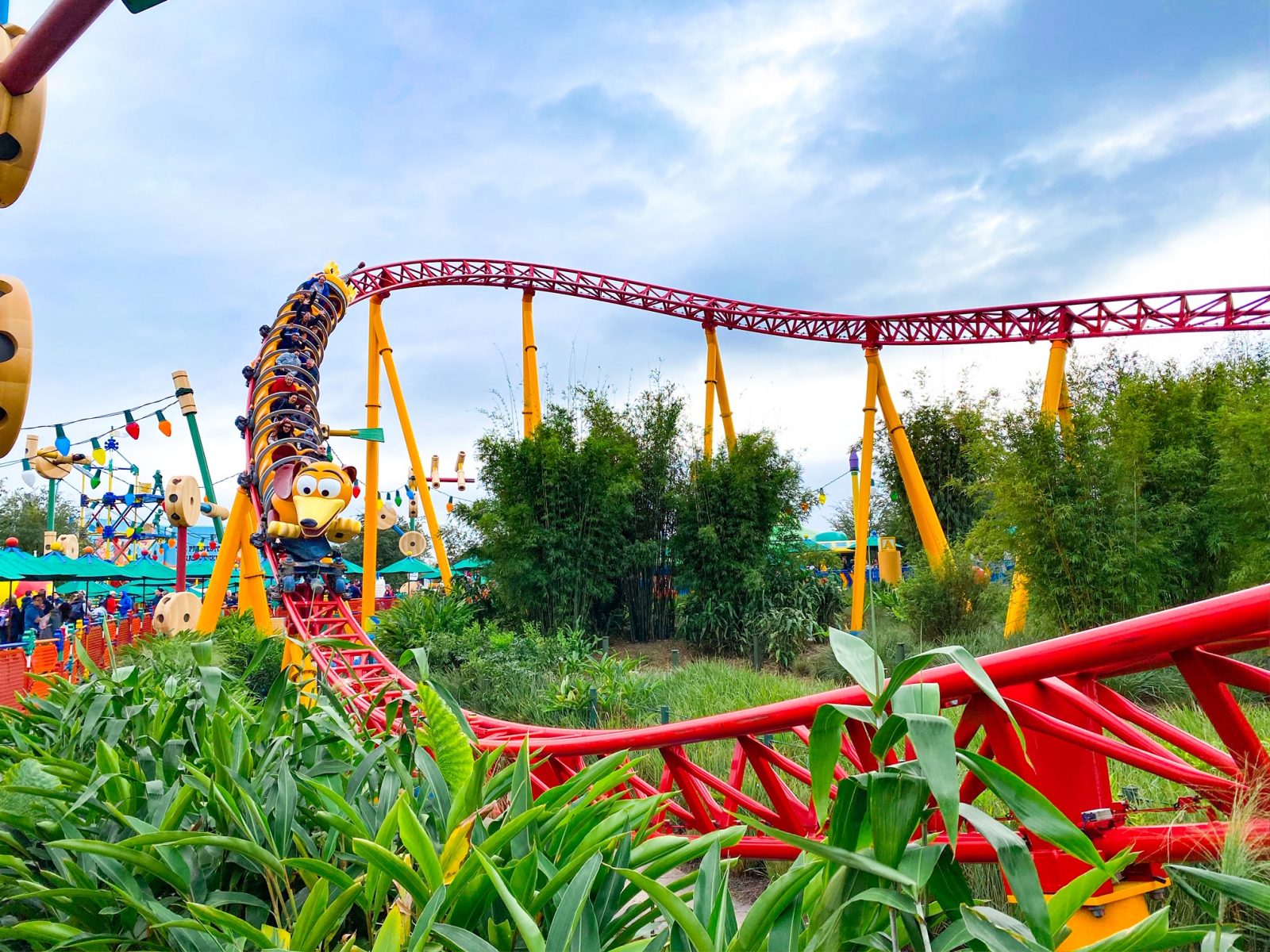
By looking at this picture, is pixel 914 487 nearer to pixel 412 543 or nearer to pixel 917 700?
pixel 917 700

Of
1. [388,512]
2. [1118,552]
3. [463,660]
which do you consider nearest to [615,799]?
[1118,552]

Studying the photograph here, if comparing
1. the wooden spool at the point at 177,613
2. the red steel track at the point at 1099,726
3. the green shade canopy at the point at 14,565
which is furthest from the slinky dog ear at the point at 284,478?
the red steel track at the point at 1099,726

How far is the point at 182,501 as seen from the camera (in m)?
9.45

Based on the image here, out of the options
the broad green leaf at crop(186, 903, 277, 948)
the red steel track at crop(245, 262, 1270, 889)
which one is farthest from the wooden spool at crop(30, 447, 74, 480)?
the broad green leaf at crop(186, 903, 277, 948)

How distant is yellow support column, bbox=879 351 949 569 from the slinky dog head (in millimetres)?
6116

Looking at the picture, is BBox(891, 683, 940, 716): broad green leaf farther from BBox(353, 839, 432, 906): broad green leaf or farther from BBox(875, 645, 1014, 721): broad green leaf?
BBox(353, 839, 432, 906): broad green leaf

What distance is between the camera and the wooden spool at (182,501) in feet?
A: 30.8

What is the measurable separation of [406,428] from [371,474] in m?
1.45

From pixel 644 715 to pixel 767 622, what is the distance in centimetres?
407

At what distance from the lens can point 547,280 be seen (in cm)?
1138

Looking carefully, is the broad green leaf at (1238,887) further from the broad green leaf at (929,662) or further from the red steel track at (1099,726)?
the red steel track at (1099,726)

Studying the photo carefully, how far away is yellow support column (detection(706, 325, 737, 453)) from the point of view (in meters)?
11.3

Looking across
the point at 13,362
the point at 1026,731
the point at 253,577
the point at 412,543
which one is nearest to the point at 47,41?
the point at 13,362

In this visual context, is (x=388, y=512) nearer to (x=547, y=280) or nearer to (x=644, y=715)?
(x=547, y=280)
